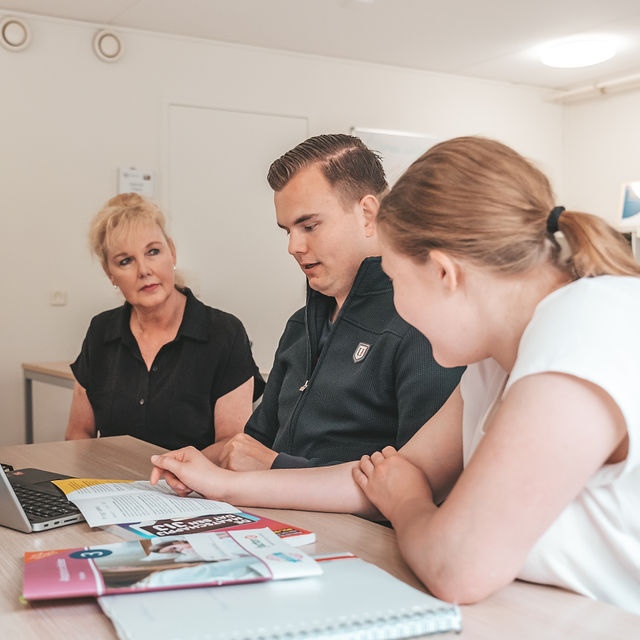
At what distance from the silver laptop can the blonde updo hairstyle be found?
67 centimetres

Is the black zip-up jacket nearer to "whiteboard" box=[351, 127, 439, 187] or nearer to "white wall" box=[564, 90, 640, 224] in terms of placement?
"whiteboard" box=[351, 127, 439, 187]

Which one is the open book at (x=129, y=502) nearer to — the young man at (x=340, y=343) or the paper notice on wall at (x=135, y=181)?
the young man at (x=340, y=343)

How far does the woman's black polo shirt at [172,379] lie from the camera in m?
2.35

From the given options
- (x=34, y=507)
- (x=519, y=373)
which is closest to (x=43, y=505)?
(x=34, y=507)

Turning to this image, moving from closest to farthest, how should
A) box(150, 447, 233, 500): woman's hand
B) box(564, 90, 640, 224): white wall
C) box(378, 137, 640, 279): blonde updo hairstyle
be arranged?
1. box(378, 137, 640, 279): blonde updo hairstyle
2. box(150, 447, 233, 500): woman's hand
3. box(564, 90, 640, 224): white wall

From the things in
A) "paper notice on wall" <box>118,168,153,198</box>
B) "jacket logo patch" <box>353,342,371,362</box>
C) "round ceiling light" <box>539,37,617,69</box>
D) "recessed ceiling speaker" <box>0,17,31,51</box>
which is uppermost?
"round ceiling light" <box>539,37,617,69</box>

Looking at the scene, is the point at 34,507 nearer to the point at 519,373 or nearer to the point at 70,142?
the point at 519,373

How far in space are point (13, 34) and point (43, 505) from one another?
3460 mm

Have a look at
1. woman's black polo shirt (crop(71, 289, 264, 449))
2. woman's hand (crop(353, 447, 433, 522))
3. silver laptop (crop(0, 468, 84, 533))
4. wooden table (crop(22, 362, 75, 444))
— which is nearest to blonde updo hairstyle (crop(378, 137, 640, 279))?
woman's hand (crop(353, 447, 433, 522))

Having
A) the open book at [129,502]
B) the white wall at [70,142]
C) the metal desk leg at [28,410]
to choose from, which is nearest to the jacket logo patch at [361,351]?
the open book at [129,502]

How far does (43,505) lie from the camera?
1277 millimetres

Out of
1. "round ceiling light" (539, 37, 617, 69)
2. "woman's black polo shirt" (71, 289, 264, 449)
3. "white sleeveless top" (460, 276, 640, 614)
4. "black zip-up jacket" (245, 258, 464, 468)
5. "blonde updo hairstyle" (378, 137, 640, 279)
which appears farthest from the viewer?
"round ceiling light" (539, 37, 617, 69)

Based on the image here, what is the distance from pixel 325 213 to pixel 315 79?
3.53m

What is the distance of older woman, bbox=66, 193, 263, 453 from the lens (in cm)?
236
